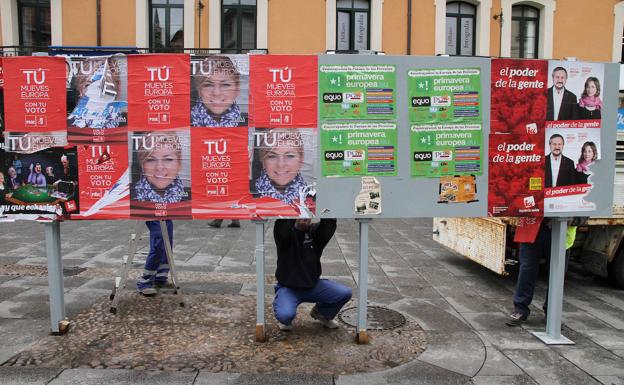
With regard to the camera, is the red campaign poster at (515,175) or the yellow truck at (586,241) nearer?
the red campaign poster at (515,175)

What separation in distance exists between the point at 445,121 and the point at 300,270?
196cm

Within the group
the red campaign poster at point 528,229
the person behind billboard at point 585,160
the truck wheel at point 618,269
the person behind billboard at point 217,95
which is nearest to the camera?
the person behind billboard at point 217,95

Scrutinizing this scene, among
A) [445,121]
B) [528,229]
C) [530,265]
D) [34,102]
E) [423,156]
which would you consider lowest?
[530,265]

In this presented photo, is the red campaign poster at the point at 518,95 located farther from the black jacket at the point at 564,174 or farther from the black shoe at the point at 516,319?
the black shoe at the point at 516,319

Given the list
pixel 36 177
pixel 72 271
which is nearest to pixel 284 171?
pixel 36 177

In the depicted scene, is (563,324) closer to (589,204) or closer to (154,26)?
(589,204)

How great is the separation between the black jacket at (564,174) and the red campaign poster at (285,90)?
233cm

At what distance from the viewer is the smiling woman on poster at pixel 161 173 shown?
443 cm

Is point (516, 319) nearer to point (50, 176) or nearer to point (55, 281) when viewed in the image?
point (55, 281)

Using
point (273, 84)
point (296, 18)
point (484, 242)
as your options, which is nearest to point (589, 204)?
point (484, 242)

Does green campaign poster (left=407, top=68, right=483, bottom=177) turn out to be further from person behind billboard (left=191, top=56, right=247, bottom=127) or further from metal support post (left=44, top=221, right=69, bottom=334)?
metal support post (left=44, top=221, right=69, bottom=334)

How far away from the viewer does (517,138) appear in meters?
4.62

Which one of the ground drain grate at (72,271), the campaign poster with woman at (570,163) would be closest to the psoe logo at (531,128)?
the campaign poster with woman at (570,163)

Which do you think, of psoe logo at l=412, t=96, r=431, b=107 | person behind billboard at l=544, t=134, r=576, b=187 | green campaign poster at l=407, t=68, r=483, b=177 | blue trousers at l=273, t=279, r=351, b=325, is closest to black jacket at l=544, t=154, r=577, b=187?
person behind billboard at l=544, t=134, r=576, b=187
